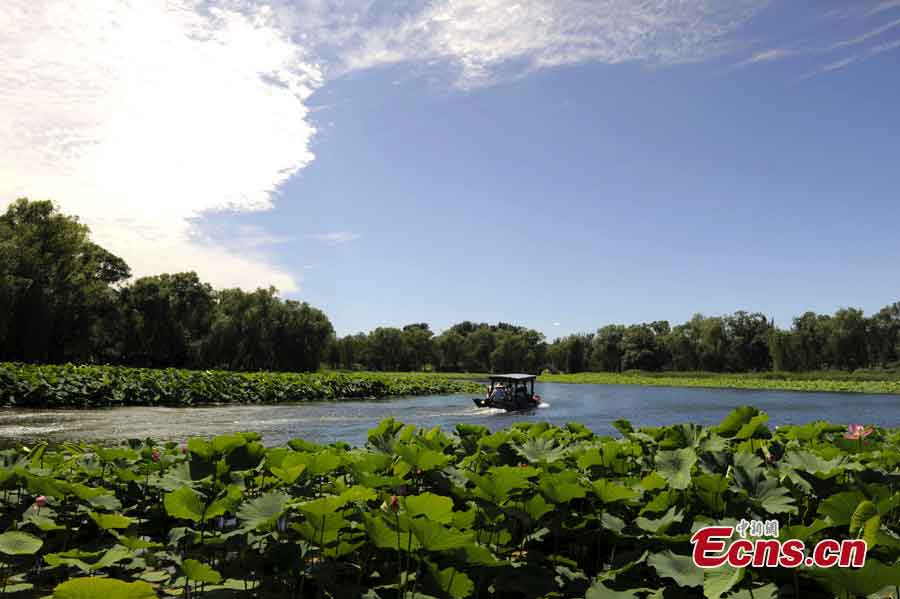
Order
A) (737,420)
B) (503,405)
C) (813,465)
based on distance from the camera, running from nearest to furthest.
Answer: (813,465) < (737,420) < (503,405)

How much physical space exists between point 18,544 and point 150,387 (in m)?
21.9

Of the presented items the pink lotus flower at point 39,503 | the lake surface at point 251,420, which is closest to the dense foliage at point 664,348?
the lake surface at point 251,420

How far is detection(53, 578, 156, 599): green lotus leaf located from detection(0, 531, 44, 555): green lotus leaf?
1.18 metres

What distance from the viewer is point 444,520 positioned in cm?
212

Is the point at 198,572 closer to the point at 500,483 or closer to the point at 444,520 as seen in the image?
the point at 444,520

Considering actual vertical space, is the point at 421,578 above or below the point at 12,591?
above

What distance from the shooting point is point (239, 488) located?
2805 millimetres

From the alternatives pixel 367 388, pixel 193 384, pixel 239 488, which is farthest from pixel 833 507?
pixel 367 388

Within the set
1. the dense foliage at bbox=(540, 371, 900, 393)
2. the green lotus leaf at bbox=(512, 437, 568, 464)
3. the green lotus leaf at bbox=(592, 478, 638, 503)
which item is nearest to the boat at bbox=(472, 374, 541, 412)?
the green lotus leaf at bbox=(512, 437, 568, 464)

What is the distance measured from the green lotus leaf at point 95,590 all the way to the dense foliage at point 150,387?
2059 centimetres

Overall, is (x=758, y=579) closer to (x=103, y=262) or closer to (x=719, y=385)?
(x=103, y=262)

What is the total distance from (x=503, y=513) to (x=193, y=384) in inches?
948

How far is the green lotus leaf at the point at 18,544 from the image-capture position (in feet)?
8.34

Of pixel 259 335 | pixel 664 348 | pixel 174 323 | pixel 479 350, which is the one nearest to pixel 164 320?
pixel 174 323
